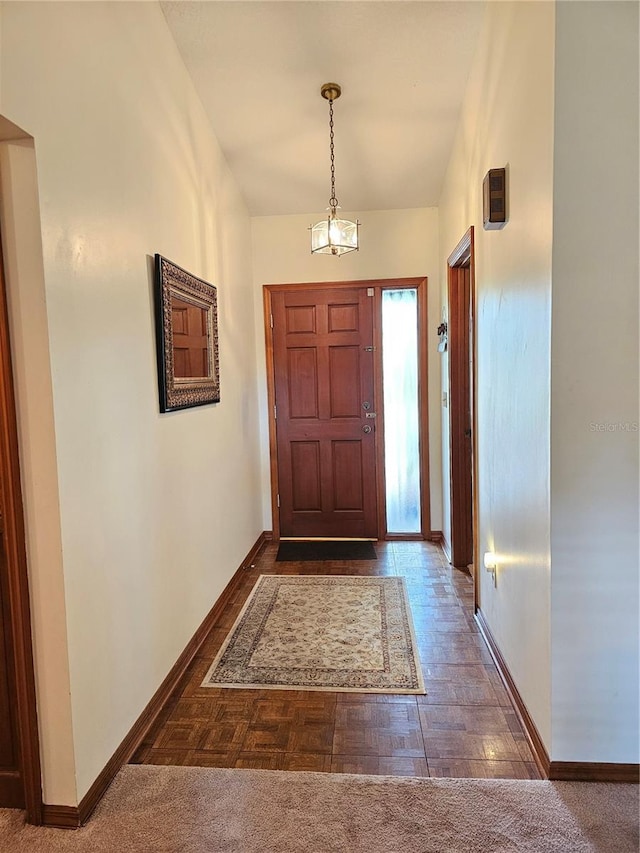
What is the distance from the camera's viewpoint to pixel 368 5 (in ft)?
7.08

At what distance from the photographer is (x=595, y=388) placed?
1530mm

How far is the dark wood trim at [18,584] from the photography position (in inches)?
55.7

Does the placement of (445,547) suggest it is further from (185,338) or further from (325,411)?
(185,338)

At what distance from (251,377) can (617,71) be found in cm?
298

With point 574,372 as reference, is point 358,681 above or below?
below

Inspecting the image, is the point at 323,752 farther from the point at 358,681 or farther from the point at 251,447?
the point at 251,447

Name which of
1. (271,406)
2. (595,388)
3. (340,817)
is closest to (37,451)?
(340,817)

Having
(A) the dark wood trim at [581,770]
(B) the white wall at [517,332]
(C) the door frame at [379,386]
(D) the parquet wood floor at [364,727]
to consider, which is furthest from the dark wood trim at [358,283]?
(A) the dark wood trim at [581,770]

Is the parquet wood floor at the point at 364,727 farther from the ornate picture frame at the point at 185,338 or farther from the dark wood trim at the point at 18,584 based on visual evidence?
the ornate picture frame at the point at 185,338

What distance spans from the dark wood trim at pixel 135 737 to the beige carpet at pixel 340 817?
0.03 meters

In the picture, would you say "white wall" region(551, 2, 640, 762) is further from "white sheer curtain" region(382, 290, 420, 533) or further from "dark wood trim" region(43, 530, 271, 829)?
"white sheer curtain" region(382, 290, 420, 533)

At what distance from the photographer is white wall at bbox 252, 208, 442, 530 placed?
405 cm

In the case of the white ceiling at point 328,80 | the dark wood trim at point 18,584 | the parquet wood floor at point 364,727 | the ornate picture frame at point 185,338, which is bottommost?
the parquet wood floor at point 364,727

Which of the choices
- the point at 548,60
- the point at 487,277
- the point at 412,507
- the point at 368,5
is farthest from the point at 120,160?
the point at 412,507
